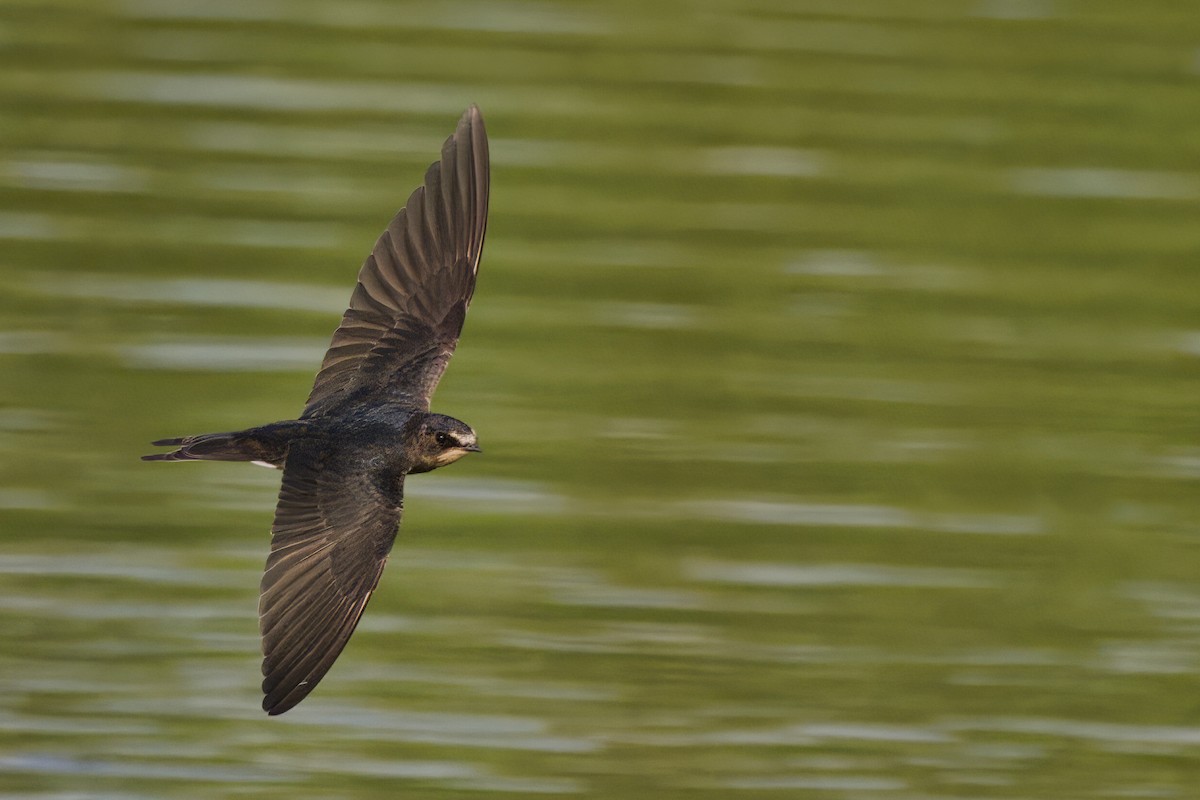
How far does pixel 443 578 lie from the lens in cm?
767

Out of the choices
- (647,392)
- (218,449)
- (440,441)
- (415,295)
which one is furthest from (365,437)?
(647,392)

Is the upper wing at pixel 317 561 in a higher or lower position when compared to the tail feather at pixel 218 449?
lower

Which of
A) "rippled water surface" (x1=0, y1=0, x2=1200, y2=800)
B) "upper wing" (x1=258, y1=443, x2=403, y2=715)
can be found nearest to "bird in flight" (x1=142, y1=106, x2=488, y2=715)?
"upper wing" (x1=258, y1=443, x2=403, y2=715)

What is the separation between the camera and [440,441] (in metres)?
5.61

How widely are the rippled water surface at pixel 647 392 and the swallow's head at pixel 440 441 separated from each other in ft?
4.00

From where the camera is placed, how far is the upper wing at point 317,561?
537 centimetres

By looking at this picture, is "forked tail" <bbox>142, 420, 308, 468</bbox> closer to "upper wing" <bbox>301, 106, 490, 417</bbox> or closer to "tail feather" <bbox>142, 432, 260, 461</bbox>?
"tail feather" <bbox>142, 432, 260, 461</bbox>

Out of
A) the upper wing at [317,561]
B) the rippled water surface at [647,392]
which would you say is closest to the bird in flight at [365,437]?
the upper wing at [317,561]

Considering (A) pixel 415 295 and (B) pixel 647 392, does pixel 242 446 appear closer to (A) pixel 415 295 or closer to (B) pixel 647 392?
(A) pixel 415 295

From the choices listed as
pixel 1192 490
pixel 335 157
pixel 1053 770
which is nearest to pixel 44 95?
pixel 335 157

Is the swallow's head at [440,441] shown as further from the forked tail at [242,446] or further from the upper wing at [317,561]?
the forked tail at [242,446]

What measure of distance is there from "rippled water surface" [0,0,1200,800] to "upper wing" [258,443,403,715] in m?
1.15

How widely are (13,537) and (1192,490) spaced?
3618 mm

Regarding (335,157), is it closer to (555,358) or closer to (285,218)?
(285,218)
